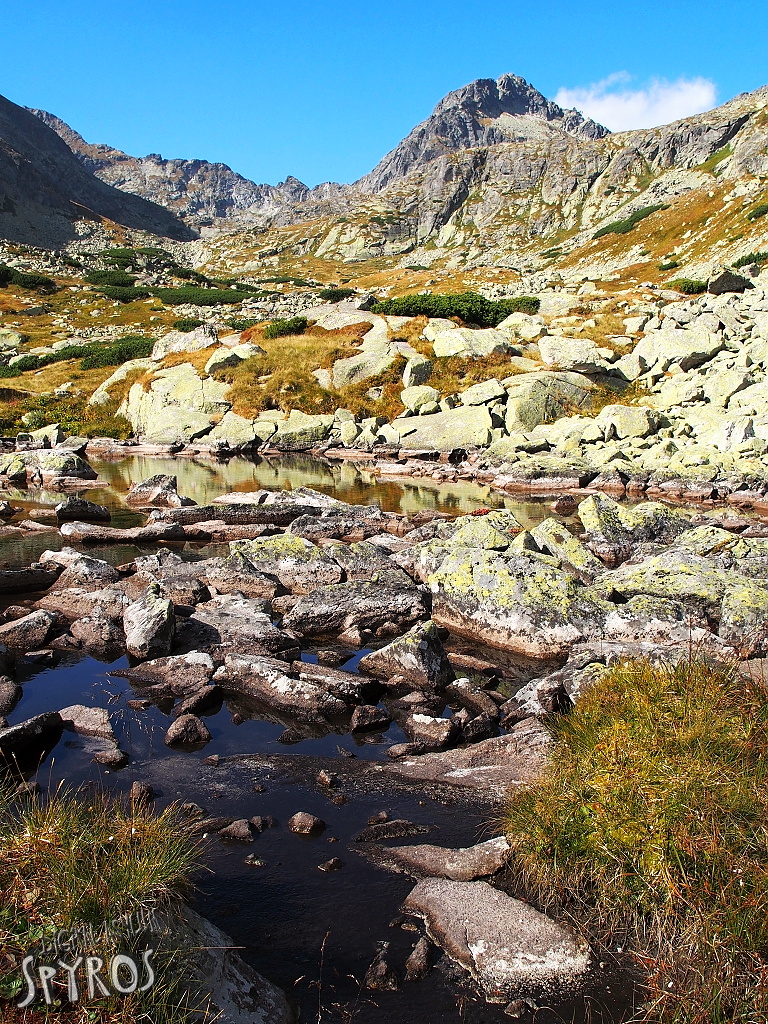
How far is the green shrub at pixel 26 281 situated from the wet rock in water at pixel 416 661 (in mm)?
122598

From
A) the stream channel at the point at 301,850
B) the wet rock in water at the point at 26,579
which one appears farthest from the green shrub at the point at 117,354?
the stream channel at the point at 301,850

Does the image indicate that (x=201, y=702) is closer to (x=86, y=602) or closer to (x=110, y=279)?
(x=86, y=602)

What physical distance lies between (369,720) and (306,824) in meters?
2.75

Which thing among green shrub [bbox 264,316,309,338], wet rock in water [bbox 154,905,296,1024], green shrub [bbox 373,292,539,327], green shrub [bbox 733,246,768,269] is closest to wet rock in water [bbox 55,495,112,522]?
wet rock in water [bbox 154,905,296,1024]

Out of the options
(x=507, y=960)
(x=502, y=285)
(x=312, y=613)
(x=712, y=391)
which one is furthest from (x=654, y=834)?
(x=502, y=285)

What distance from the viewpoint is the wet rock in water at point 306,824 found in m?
7.15

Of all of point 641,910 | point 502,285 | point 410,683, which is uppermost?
point 502,285

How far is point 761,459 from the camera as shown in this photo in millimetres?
30141

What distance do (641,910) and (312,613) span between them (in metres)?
9.23

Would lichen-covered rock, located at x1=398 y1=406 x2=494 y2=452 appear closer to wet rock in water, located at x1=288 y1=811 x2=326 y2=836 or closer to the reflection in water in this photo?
the reflection in water

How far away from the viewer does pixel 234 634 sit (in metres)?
12.8

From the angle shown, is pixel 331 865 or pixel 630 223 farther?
pixel 630 223

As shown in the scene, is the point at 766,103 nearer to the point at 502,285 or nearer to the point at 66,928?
the point at 502,285

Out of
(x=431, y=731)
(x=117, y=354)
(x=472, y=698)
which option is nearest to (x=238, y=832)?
(x=431, y=731)
